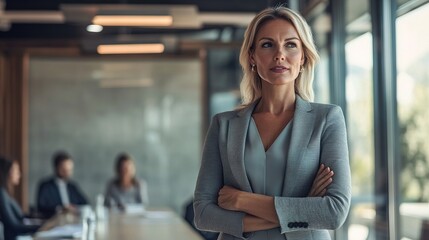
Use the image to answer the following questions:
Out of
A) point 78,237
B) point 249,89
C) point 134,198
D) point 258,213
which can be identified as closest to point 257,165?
point 258,213

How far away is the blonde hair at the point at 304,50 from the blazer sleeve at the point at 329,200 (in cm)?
12

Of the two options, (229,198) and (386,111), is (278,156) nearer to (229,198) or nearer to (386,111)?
(229,198)

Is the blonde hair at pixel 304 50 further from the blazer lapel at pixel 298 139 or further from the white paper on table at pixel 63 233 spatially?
the white paper on table at pixel 63 233

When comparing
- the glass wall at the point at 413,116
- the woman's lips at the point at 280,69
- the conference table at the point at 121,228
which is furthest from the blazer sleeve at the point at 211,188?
the conference table at the point at 121,228

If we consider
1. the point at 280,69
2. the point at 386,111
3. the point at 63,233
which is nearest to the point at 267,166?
the point at 280,69

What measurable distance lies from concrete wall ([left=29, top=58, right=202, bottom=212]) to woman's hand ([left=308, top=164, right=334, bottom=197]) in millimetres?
10419

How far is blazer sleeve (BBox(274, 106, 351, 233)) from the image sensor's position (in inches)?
77.1

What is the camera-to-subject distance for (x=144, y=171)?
12.4m

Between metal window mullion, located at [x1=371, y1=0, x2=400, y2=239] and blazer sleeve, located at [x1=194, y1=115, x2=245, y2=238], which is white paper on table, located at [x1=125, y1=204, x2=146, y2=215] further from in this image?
blazer sleeve, located at [x1=194, y1=115, x2=245, y2=238]

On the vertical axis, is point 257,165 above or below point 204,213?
above

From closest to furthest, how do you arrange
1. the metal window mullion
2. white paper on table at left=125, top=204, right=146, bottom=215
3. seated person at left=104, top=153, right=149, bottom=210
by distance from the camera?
the metal window mullion
white paper on table at left=125, top=204, right=146, bottom=215
seated person at left=104, top=153, right=149, bottom=210

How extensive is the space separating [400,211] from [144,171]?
786 centimetres

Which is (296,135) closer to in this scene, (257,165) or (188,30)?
(257,165)

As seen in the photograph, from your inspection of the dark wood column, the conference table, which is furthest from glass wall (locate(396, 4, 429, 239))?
the dark wood column
